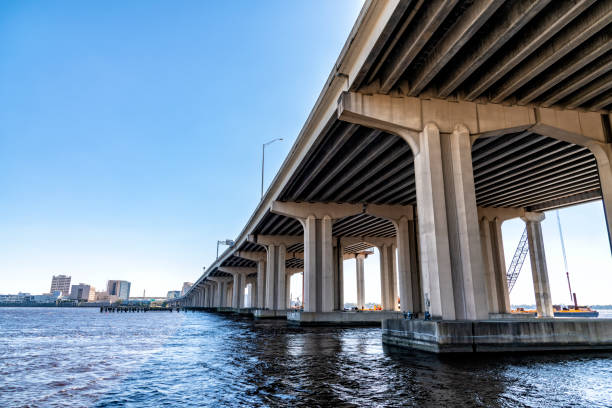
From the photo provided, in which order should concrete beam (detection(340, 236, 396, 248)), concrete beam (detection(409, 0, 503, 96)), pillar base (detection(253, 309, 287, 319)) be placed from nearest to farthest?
concrete beam (detection(409, 0, 503, 96)), pillar base (detection(253, 309, 287, 319)), concrete beam (detection(340, 236, 396, 248))

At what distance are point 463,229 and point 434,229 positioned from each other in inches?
55.4

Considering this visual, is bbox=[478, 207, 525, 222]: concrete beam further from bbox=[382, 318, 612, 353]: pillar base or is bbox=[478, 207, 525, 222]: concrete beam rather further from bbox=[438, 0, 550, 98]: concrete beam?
bbox=[382, 318, 612, 353]: pillar base

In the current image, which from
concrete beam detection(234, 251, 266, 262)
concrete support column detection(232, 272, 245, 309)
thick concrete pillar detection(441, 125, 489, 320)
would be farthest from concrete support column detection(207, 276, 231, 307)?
thick concrete pillar detection(441, 125, 489, 320)

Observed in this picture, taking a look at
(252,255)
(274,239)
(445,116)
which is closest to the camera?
(445,116)

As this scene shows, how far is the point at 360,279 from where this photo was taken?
87375 millimetres

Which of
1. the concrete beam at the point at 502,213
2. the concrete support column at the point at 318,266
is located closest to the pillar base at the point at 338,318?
the concrete support column at the point at 318,266

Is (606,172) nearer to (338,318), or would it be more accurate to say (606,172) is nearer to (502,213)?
(502,213)

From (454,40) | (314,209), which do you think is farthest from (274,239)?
(454,40)

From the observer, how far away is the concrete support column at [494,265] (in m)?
45.5

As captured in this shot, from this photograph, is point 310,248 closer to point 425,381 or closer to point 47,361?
point 47,361

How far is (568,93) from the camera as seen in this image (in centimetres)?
2017

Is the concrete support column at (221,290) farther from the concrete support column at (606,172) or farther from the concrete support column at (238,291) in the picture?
the concrete support column at (606,172)

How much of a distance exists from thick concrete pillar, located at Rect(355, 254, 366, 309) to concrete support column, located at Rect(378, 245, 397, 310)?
1998cm

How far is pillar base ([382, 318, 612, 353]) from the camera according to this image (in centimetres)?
1584
